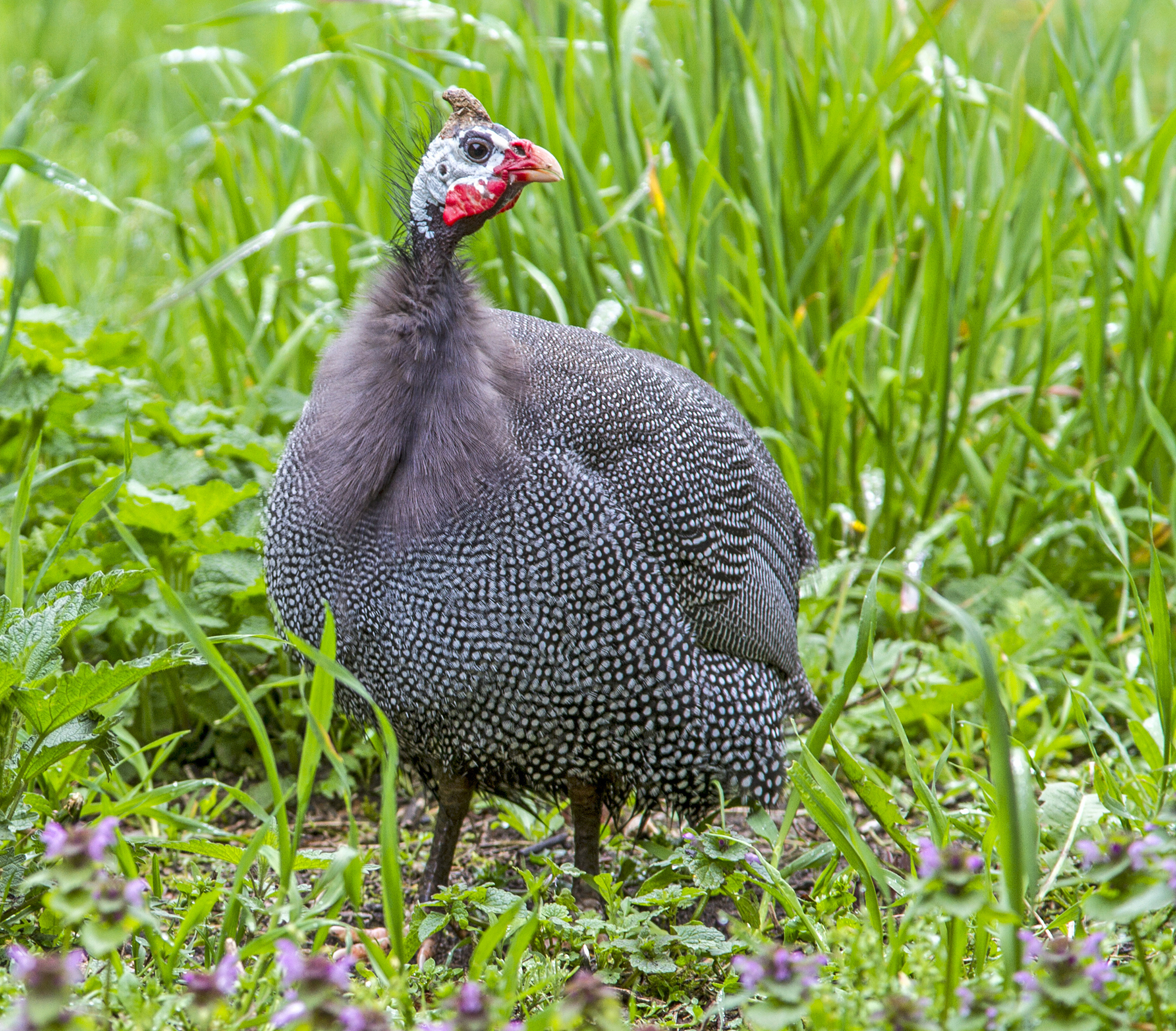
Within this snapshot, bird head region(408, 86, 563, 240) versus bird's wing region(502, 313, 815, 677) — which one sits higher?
bird head region(408, 86, 563, 240)

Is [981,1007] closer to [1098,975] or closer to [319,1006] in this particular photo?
[1098,975]

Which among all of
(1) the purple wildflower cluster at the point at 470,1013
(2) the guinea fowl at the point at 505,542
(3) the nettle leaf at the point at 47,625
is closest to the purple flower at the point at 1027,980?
(1) the purple wildflower cluster at the point at 470,1013

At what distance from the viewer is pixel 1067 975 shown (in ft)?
5.19

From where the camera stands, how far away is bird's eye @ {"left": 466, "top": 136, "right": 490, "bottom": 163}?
250 centimetres

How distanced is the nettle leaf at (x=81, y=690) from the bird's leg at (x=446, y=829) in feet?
2.67

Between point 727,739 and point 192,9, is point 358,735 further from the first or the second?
point 192,9

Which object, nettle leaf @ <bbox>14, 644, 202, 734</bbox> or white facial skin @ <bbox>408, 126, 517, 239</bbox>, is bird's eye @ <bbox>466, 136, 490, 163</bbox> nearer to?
white facial skin @ <bbox>408, 126, 517, 239</bbox>

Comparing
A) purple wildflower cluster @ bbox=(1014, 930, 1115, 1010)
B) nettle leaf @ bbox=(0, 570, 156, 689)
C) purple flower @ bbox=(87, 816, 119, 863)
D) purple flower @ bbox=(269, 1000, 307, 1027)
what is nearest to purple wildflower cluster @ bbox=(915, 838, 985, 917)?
purple wildflower cluster @ bbox=(1014, 930, 1115, 1010)

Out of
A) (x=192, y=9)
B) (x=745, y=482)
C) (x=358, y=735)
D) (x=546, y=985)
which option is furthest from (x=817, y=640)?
(x=192, y=9)

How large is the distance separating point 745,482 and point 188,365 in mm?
2446

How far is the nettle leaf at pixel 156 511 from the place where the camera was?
300 cm

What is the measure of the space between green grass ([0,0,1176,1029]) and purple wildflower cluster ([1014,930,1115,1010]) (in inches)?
21.0

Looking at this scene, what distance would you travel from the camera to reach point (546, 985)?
7.44ft

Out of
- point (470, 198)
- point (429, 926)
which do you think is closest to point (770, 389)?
point (470, 198)
